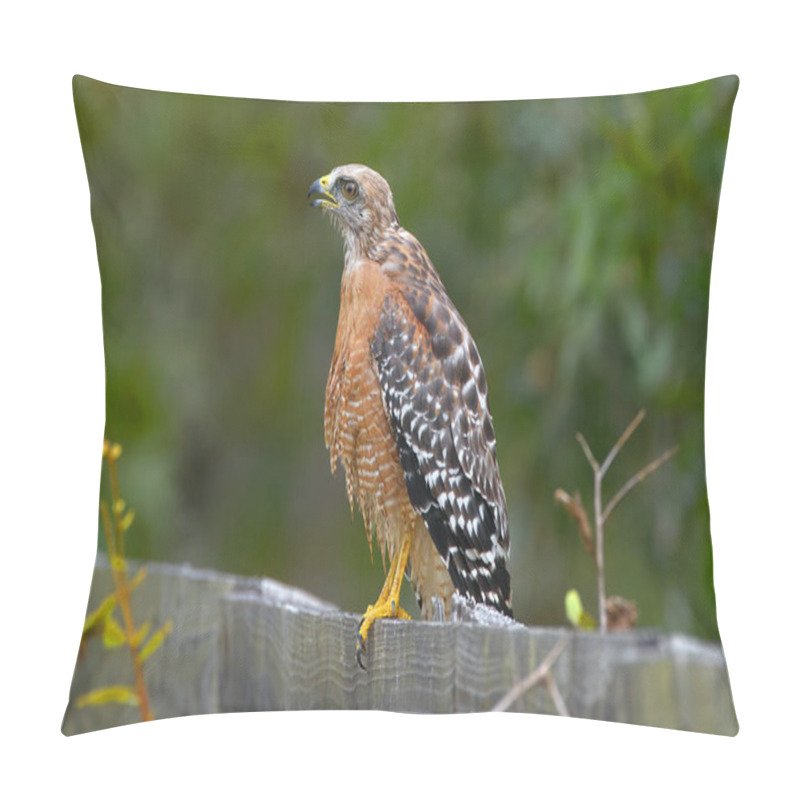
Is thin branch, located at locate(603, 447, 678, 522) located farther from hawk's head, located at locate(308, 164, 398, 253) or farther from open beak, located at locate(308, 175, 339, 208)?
open beak, located at locate(308, 175, 339, 208)

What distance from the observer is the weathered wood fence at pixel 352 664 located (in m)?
2.86

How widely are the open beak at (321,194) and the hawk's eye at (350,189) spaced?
0.11 ft

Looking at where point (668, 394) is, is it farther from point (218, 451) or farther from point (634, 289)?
point (218, 451)

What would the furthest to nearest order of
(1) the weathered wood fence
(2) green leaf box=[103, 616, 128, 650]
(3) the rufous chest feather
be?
(3) the rufous chest feather
(2) green leaf box=[103, 616, 128, 650]
(1) the weathered wood fence

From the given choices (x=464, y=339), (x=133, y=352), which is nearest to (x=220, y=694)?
(x=133, y=352)

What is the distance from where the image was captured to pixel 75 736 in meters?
2.95

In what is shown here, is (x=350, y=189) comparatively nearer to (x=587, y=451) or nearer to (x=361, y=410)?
(x=361, y=410)

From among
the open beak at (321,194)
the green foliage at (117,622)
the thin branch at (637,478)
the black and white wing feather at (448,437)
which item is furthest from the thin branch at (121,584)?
the thin branch at (637,478)

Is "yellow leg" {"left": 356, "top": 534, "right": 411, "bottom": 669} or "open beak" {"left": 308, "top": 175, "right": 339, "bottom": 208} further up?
"open beak" {"left": 308, "top": 175, "right": 339, "bottom": 208}

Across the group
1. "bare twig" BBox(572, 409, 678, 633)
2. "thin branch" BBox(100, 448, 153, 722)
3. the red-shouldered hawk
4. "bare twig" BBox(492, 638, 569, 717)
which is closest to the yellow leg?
the red-shouldered hawk

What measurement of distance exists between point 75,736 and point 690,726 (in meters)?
1.46

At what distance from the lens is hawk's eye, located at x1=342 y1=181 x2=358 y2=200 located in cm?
312

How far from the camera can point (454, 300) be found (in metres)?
3.10

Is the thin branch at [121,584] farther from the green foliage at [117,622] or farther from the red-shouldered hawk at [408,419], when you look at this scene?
the red-shouldered hawk at [408,419]
